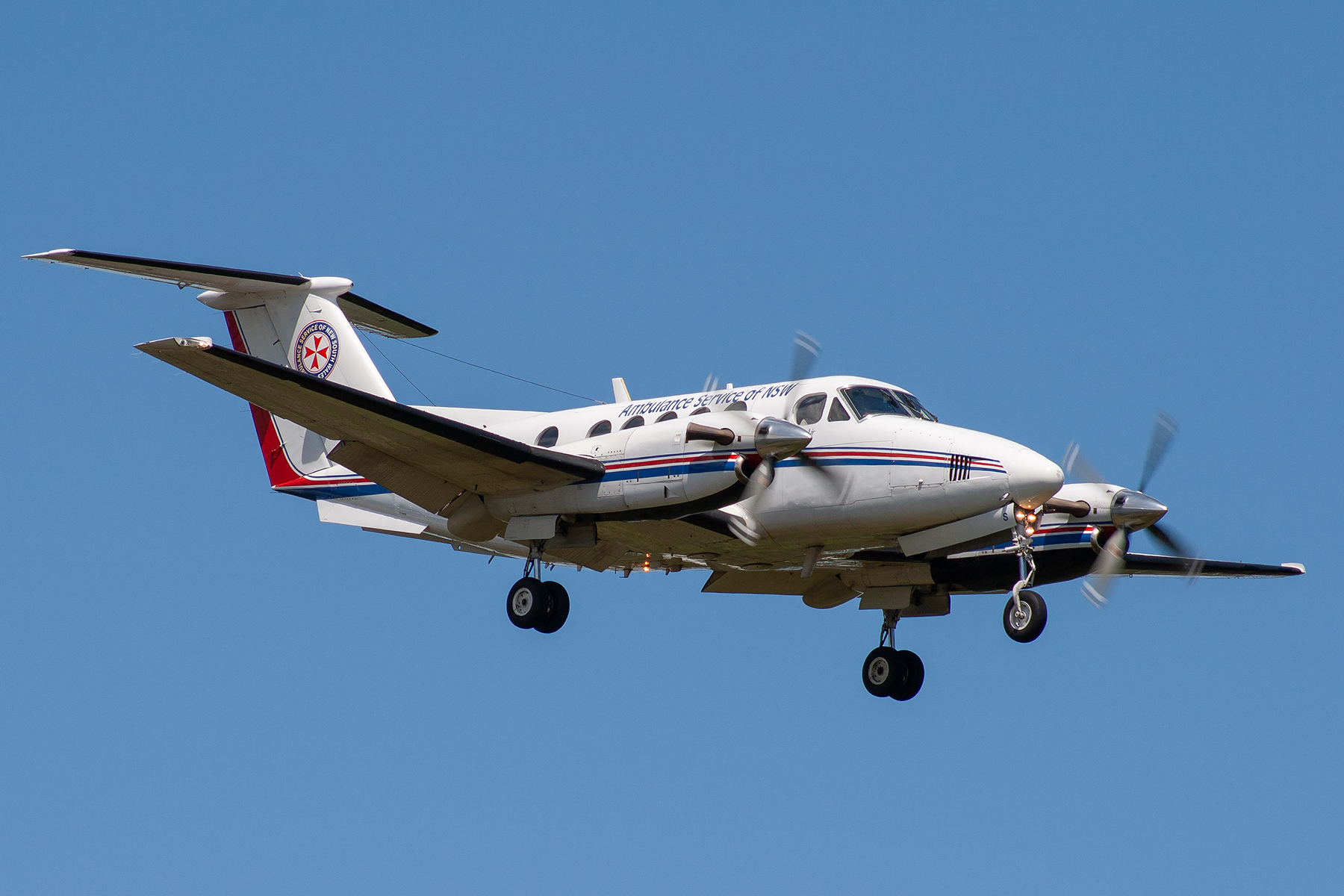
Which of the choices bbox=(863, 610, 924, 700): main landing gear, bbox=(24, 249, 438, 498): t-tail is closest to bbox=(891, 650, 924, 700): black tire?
bbox=(863, 610, 924, 700): main landing gear

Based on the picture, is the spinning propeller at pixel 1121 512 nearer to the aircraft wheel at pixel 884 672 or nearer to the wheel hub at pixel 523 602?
the aircraft wheel at pixel 884 672

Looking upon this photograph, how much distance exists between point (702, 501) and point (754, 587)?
546 centimetres

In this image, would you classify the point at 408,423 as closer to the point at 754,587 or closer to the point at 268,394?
the point at 268,394

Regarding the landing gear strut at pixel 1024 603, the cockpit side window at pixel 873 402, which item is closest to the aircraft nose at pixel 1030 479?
the landing gear strut at pixel 1024 603

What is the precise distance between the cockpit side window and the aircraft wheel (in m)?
4.38

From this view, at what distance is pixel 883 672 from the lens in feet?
69.4

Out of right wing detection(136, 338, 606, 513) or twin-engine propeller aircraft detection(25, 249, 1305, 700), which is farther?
twin-engine propeller aircraft detection(25, 249, 1305, 700)

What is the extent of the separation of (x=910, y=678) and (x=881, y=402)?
15.3 feet

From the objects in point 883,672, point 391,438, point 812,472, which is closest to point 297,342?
point 391,438

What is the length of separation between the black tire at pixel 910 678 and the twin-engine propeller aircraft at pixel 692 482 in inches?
0.9

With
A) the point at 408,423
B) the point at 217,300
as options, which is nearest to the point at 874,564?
the point at 408,423

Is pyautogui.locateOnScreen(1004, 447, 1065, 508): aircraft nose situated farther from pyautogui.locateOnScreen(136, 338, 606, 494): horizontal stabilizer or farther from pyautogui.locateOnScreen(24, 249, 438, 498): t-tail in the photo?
pyautogui.locateOnScreen(24, 249, 438, 498): t-tail

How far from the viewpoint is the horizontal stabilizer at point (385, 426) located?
631 inches

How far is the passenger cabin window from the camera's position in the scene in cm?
1816
